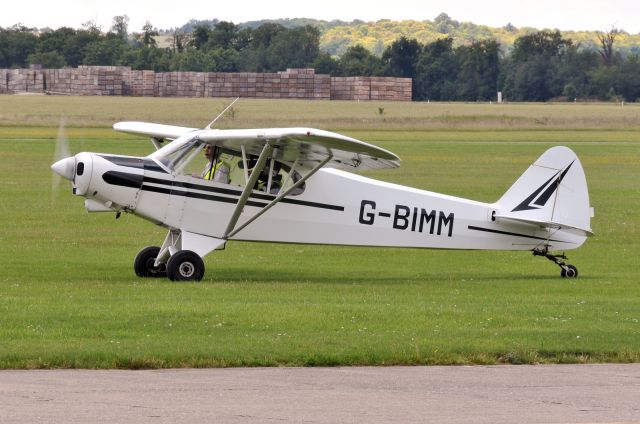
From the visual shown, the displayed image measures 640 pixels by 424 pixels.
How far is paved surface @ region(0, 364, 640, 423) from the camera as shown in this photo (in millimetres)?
9641

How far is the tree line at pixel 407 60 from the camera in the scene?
158625mm

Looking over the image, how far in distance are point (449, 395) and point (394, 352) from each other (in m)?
1.80

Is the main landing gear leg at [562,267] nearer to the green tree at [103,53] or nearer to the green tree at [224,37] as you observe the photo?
the green tree at [103,53]

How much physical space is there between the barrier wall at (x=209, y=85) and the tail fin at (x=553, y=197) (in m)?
123

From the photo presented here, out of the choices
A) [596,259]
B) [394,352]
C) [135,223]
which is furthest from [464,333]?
[135,223]

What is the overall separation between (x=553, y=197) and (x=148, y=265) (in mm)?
6023

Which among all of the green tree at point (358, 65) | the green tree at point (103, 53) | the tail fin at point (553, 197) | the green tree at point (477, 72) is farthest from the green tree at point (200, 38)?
the tail fin at point (553, 197)

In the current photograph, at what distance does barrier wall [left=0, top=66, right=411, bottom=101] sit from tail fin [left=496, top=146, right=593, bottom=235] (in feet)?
403

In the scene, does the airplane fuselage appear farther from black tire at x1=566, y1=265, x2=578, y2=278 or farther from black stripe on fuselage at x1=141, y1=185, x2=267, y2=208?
black tire at x1=566, y1=265, x2=578, y2=278

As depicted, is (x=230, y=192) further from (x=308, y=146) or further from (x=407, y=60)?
(x=407, y=60)

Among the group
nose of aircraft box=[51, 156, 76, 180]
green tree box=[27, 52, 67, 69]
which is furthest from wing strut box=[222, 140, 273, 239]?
green tree box=[27, 52, 67, 69]

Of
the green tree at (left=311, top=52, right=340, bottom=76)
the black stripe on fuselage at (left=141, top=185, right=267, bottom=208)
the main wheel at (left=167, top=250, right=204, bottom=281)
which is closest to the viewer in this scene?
the main wheel at (left=167, top=250, right=204, bottom=281)

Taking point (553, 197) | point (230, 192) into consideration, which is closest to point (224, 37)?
point (553, 197)

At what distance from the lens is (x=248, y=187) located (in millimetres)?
18484
